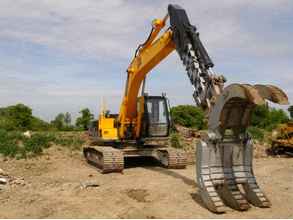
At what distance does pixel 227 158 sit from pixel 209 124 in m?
0.70

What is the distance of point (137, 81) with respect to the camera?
12.9 meters

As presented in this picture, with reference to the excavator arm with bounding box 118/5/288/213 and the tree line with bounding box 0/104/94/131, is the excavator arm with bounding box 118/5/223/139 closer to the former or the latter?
the excavator arm with bounding box 118/5/288/213

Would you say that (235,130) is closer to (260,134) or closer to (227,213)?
(227,213)

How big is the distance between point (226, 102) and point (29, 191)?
4762 mm

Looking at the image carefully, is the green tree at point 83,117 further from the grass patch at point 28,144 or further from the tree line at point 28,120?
the grass patch at point 28,144

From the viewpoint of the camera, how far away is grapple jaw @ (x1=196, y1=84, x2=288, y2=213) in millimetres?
7701

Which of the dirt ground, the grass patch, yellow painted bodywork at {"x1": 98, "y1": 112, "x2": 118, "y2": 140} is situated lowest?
the dirt ground

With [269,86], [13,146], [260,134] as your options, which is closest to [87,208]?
[269,86]

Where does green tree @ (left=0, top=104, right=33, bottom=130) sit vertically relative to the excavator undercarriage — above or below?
above

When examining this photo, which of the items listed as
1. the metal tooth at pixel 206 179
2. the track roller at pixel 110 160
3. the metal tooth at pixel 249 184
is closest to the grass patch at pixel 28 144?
the track roller at pixel 110 160

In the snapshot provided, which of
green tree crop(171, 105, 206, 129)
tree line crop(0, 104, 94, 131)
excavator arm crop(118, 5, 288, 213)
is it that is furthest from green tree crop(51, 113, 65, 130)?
excavator arm crop(118, 5, 288, 213)

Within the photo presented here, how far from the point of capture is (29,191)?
31.6 ft

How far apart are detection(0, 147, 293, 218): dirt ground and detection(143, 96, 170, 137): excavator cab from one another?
44.0 inches

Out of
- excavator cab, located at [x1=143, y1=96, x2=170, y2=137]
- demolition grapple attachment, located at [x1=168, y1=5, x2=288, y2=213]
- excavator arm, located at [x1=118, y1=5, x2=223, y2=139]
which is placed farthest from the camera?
excavator cab, located at [x1=143, y1=96, x2=170, y2=137]
